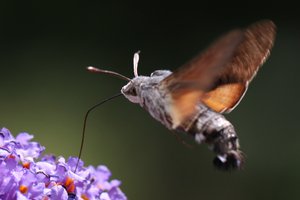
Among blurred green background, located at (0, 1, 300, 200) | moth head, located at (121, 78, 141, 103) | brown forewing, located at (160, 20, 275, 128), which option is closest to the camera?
brown forewing, located at (160, 20, 275, 128)

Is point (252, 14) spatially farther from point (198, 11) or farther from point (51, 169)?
point (51, 169)

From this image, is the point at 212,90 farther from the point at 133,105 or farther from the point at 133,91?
the point at 133,105

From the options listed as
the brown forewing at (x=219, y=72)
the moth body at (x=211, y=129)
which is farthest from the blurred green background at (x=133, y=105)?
the moth body at (x=211, y=129)

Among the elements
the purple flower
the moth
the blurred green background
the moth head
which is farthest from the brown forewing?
the blurred green background

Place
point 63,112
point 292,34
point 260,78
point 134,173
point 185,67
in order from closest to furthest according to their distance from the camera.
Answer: point 185,67
point 134,173
point 63,112
point 260,78
point 292,34

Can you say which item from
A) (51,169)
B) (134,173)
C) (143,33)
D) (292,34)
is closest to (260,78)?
(292,34)

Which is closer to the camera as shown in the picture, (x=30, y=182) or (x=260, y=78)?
(x=30, y=182)

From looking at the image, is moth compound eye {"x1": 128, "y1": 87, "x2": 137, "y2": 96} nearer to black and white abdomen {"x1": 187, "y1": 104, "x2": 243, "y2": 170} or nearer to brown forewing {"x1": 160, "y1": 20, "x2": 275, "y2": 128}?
brown forewing {"x1": 160, "y1": 20, "x2": 275, "y2": 128}
